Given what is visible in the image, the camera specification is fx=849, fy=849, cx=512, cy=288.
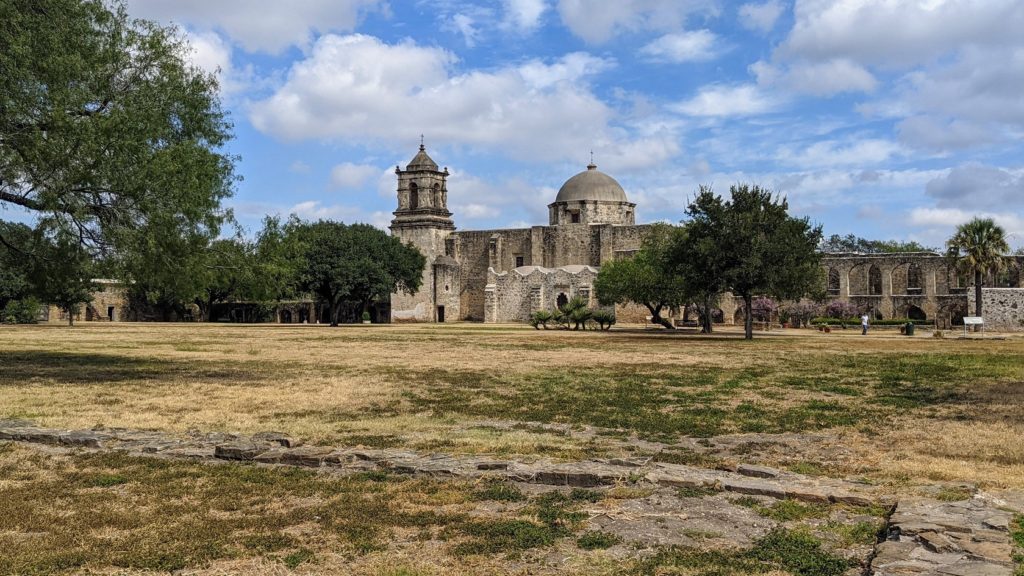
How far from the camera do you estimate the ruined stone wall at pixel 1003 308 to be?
45125 millimetres

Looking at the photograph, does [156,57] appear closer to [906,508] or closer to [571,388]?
[571,388]

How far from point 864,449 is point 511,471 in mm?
3897

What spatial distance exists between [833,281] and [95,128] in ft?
175

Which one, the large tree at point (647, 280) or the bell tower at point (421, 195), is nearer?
the large tree at point (647, 280)

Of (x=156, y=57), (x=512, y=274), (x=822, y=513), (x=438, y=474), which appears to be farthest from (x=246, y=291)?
(x=512, y=274)

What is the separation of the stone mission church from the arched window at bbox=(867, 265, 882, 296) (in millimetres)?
15509

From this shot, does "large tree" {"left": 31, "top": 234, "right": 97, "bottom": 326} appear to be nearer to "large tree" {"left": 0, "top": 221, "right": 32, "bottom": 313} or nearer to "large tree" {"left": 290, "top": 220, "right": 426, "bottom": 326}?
"large tree" {"left": 0, "top": 221, "right": 32, "bottom": 313}

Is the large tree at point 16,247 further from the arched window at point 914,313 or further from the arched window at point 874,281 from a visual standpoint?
the arched window at point 914,313

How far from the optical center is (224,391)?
1341 cm

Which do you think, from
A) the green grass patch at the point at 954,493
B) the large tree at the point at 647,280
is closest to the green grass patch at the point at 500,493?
the green grass patch at the point at 954,493

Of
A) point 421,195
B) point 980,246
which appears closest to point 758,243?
point 980,246

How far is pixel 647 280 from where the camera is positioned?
42.4 meters

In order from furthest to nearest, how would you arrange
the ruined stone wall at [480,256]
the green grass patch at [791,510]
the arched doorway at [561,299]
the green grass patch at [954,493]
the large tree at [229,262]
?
the ruined stone wall at [480,256]
the arched doorway at [561,299]
the large tree at [229,262]
the green grass patch at [954,493]
the green grass patch at [791,510]

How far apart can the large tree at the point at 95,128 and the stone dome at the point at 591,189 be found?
51.8 metres
